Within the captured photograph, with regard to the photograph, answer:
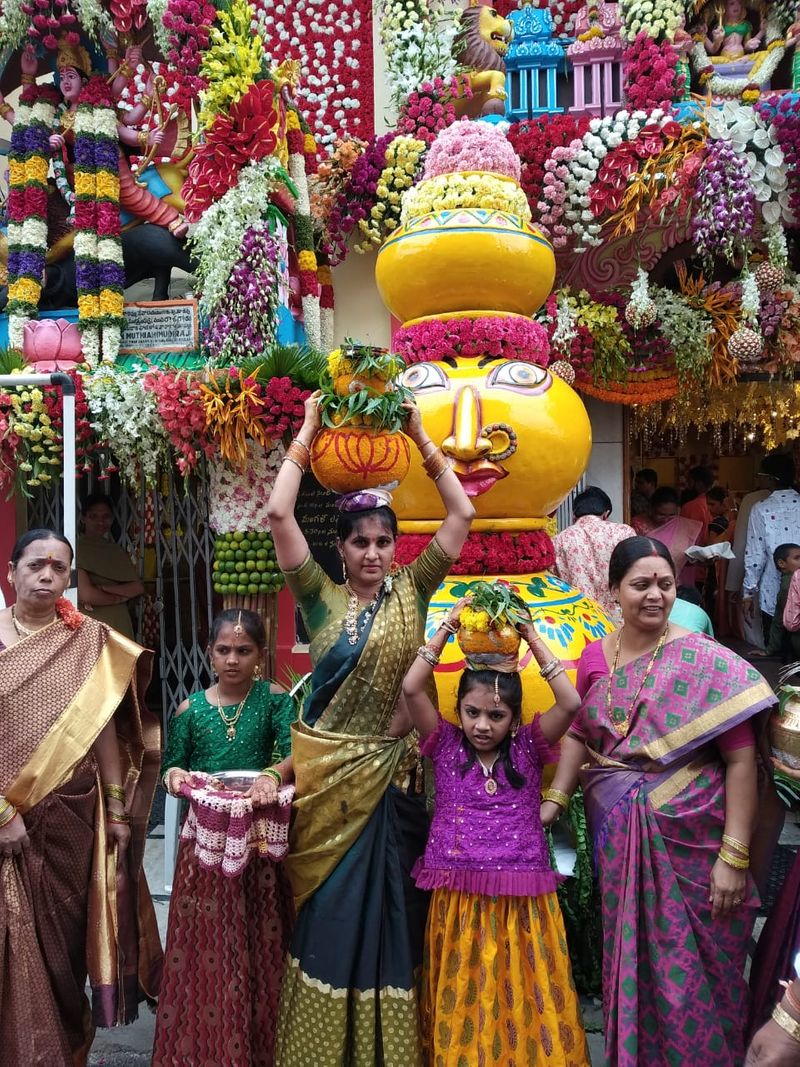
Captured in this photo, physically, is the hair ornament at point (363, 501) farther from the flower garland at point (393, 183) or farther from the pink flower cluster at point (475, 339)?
the flower garland at point (393, 183)

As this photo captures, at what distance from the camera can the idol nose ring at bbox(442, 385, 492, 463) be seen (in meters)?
Answer: 3.07

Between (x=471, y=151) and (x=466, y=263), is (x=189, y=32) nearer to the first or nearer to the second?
(x=471, y=151)

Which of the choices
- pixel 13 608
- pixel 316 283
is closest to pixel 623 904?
pixel 13 608

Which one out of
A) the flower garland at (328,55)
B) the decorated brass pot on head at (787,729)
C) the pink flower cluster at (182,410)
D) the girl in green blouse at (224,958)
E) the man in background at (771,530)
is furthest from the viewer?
the flower garland at (328,55)

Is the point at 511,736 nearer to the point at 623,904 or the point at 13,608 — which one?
the point at 623,904

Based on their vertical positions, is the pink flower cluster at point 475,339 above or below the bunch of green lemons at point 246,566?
above

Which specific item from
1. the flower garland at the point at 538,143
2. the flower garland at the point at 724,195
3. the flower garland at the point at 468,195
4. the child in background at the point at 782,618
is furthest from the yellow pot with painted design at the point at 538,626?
the flower garland at the point at 538,143

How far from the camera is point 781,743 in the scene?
83.7 inches

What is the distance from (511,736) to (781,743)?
695 mm

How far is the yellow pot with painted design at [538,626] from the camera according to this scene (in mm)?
3002

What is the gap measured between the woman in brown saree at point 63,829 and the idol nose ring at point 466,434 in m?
1.30

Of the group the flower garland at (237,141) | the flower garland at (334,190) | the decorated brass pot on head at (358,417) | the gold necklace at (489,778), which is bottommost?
the gold necklace at (489,778)

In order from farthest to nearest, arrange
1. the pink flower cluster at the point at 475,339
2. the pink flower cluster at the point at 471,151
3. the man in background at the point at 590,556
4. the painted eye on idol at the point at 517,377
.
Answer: the man in background at the point at 590,556 < the pink flower cluster at the point at 471,151 < the pink flower cluster at the point at 475,339 < the painted eye on idol at the point at 517,377

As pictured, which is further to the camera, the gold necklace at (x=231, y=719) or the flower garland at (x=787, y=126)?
the flower garland at (x=787, y=126)
